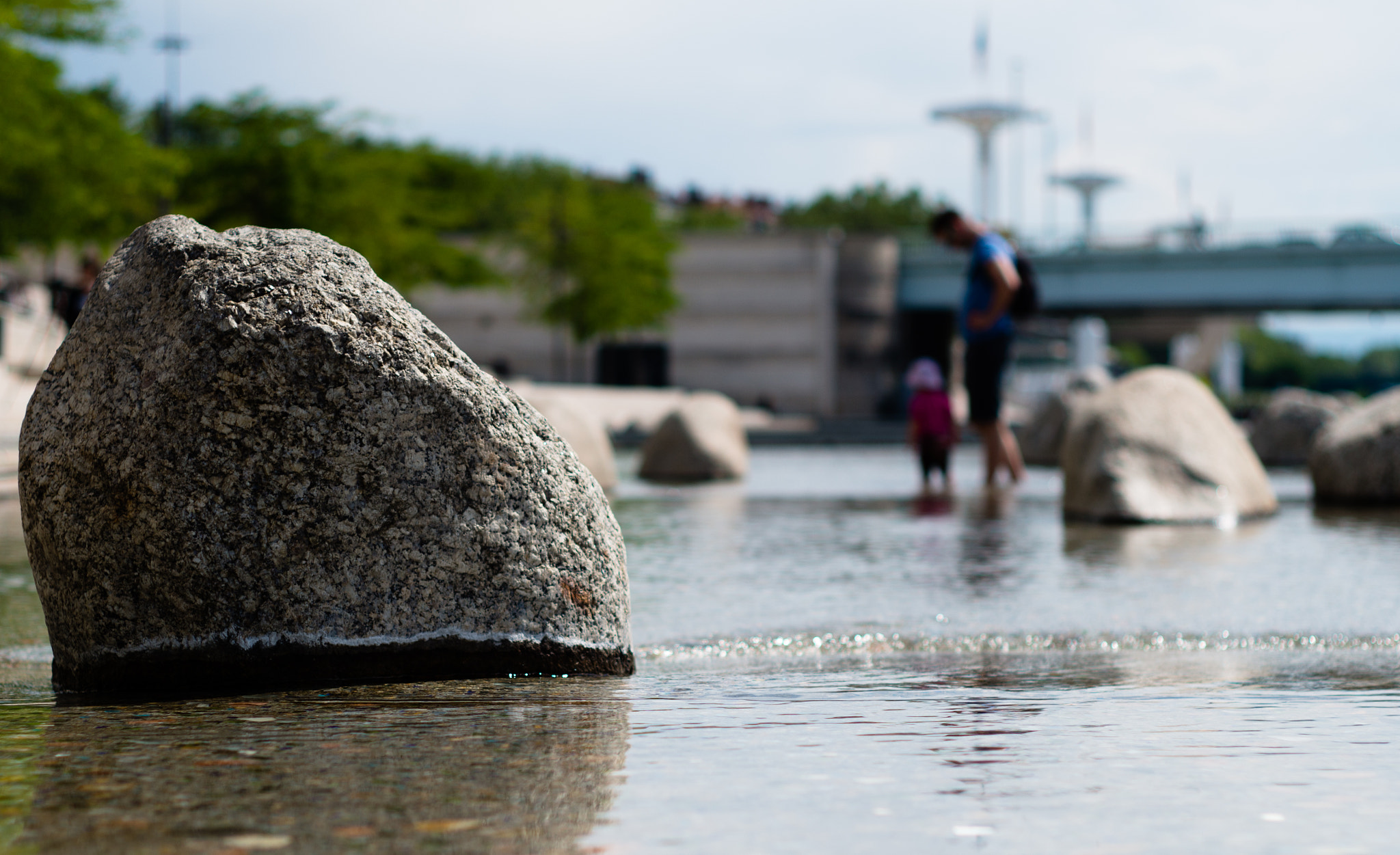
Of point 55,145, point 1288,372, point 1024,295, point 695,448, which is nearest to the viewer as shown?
point 1024,295

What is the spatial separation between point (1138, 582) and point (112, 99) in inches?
2876

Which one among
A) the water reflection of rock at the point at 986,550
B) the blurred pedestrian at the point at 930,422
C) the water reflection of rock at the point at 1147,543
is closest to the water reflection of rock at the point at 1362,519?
the water reflection of rock at the point at 1147,543

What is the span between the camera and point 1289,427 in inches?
941

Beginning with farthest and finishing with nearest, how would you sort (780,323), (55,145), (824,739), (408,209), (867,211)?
1. (867,211)
2. (780,323)
3. (408,209)
4. (55,145)
5. (824,739)

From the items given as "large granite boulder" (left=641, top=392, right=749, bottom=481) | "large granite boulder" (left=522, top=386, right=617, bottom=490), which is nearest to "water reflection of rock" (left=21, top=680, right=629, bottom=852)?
"large granite boulder" (left=522, top=386, right=617, bottom=490)

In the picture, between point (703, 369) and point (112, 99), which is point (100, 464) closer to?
point (703, 369)

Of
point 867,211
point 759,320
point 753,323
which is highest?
point 867,211

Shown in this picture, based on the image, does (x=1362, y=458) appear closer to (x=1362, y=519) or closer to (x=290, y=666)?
(x=1362, y=519)

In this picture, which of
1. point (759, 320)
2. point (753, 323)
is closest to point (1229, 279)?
point (759, 320)

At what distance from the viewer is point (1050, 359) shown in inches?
5477

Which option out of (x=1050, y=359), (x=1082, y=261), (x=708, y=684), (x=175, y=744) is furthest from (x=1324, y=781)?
(x=1050, y=359)

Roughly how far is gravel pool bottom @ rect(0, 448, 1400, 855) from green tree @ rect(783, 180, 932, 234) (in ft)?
337

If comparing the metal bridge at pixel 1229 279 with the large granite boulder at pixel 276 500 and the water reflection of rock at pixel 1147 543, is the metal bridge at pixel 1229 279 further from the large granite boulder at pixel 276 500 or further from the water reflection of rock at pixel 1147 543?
the large granite boulder at pixel 276 500

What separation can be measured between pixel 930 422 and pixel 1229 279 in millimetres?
46009
